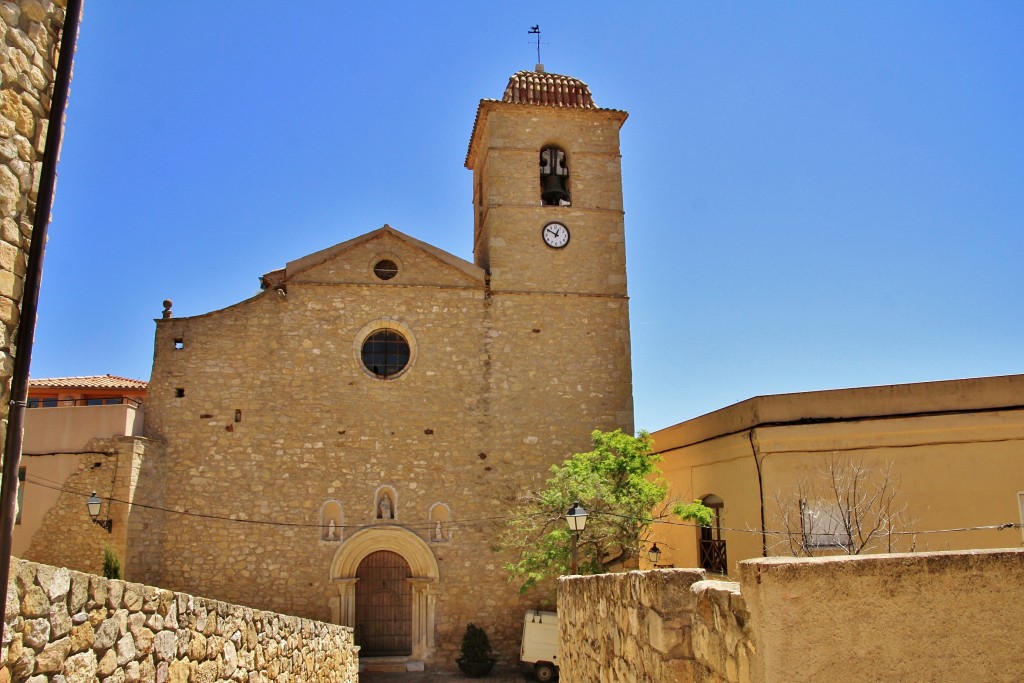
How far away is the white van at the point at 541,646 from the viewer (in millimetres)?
16562

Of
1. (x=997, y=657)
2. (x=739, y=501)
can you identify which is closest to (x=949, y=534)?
(x=739, y=501)

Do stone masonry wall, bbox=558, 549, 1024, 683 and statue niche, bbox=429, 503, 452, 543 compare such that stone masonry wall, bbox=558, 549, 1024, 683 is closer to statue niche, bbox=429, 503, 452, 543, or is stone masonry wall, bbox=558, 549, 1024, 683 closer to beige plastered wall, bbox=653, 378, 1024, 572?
beige plastered wall, bbox=653, 378, 1024, 572

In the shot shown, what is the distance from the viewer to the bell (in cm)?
2009

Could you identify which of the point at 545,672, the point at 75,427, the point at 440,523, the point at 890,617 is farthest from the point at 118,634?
the point at 75,427

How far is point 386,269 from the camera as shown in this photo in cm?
1912

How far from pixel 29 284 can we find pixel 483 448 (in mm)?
14807

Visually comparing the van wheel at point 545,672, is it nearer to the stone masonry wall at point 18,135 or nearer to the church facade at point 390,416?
the church facade at point 390,416

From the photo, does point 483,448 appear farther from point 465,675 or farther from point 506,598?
point 465,675

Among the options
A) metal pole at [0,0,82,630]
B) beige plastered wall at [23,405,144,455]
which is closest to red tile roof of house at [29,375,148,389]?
beige plastered wall at [23,405,144,455]

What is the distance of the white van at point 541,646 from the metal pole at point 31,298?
1418 centimetres

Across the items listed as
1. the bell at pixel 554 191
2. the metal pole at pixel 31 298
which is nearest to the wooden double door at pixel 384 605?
the bell at pixel 554 191

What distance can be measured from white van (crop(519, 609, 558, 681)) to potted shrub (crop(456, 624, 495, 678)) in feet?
2.47

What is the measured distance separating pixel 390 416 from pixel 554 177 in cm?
687

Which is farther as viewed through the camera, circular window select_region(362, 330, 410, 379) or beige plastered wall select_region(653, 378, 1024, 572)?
circular window select_region(362, 330, 410, 379)
